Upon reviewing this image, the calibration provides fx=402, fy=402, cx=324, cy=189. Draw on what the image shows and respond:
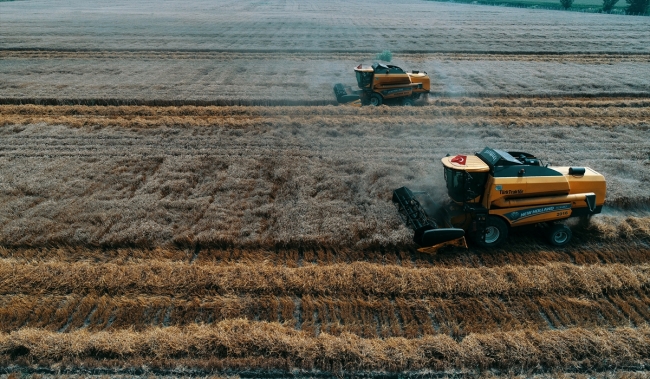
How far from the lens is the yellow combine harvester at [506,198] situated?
8.53 meters

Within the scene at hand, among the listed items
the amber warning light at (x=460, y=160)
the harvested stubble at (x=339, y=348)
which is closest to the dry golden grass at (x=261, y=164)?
the amber warning light at (x=460, y=160)

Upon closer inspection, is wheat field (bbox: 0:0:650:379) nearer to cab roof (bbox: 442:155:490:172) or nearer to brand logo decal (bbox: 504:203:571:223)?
brand logo decal (bbox: 504:203:571:223)

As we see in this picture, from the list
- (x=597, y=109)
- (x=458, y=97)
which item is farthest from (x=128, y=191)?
(x=597, y=109)

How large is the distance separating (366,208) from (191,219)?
4.39 m

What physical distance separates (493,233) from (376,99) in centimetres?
976

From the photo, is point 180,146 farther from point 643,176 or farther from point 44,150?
point 643,176

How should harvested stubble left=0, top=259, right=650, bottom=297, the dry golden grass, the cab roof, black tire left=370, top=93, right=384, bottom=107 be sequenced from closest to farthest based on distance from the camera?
harvested stubble left=0, top=259, right=650, bottom=297 → the cab roof → the dry golden grass → black tire left=370, top=93, right=384, bottom=107

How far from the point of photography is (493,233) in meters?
8.95

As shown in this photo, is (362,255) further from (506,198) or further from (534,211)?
(534,211)

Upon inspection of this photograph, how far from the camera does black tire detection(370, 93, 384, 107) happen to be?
17172mm

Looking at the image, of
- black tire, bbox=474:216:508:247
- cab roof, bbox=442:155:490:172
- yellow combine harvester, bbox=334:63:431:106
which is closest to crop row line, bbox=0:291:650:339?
black tire, bbox=474:216:508:247

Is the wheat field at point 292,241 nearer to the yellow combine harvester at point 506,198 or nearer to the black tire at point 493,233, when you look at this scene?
the black tire at point 493,233

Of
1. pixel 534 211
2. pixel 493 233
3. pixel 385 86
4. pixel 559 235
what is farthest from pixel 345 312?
pixel 385 86

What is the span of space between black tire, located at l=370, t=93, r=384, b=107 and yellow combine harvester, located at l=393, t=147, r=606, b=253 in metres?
8.67
